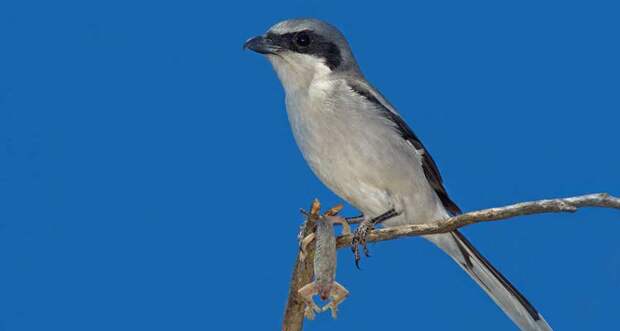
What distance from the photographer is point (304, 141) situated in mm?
2768

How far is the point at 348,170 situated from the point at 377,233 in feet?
1.17

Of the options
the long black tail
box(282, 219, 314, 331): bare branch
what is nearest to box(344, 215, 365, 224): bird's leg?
the long black tail

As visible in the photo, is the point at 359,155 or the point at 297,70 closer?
the point at 359,155

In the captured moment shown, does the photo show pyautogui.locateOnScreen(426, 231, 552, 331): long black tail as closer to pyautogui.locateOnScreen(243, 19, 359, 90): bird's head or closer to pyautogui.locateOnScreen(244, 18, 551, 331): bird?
pyautogui.locateOnScreen(244, 18, 551, 331): bird

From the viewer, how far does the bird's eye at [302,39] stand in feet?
9.31

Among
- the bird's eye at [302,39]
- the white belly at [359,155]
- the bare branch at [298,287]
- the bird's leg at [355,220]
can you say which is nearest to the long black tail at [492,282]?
the white belly at [359,155]

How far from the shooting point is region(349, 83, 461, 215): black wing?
288 cm

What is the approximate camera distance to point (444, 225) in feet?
7.41

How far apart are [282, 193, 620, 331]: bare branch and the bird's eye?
72cm

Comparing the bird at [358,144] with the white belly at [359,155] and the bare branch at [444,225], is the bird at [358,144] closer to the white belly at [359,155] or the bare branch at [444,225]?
the white belly at [359,155]

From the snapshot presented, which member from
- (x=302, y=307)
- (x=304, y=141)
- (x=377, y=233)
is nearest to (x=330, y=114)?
(x=304, y=141)

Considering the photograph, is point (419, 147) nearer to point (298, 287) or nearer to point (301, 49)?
point (301, 49)

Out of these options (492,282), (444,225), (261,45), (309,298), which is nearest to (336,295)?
(309,298)

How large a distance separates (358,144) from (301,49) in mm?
413
